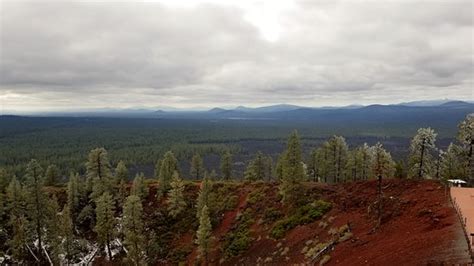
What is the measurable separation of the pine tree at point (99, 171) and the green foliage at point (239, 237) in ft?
75.7

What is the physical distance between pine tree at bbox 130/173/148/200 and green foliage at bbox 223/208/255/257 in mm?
20155

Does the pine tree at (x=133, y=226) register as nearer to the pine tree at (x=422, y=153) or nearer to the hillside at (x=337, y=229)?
the hillside at (x=337, y=229)

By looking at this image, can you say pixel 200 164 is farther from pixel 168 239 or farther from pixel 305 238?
pixel 305 238

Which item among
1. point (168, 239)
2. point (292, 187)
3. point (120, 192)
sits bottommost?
point (168, 239)

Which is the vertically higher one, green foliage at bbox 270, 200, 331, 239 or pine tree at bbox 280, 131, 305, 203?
pine tree at bbox 280, 131, 305, 203

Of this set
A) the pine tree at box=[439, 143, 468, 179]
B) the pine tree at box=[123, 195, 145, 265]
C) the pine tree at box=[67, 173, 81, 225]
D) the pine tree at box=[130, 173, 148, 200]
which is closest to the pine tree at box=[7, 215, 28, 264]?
the pine tree at box=[67, 173, 81, 225]

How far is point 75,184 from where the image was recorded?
66.8 metres

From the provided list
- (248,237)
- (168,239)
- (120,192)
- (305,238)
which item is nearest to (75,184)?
(120,192)

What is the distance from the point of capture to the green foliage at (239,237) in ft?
155

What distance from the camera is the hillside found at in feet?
89.5

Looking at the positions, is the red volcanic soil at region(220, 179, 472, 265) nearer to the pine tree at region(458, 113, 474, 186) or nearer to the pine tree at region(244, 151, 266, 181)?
the pine tree at region(458, 113, 474, 186)

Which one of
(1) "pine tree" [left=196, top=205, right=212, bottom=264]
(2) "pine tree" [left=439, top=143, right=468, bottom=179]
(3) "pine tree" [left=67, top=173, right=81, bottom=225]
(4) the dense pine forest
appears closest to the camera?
(1) "pine tree" [left=196, top=205, right=212, bottom=264]

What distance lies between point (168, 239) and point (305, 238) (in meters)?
24.9

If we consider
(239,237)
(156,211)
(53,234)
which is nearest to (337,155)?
(239,237)
